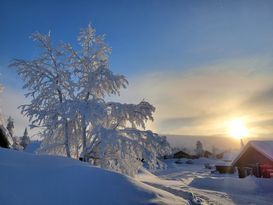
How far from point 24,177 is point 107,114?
9635 mm

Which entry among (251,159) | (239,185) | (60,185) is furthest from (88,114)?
(251,159)

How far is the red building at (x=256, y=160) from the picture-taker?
30.7 m

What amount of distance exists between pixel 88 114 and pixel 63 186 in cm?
884

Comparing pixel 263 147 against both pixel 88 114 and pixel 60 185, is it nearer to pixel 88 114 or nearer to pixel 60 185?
pixel 88 114

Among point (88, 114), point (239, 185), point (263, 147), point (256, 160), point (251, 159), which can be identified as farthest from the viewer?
point (251, 159)

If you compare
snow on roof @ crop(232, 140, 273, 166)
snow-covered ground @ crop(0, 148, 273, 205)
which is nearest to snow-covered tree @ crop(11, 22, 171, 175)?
snow-covered ground @ crop(0, 148, 273, 205)

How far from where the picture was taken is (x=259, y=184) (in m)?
26.1

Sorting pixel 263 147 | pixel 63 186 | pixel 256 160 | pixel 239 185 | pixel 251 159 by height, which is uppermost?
pixel 263 147

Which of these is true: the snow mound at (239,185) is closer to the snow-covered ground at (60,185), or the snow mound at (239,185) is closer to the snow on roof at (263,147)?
the snow on roof at (263,147)

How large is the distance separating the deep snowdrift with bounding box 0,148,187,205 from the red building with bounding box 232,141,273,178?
25.3 metres

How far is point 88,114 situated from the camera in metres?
17.1

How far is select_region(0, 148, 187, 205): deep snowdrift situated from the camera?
779 centimetres

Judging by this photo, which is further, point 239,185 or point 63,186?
point 239,185

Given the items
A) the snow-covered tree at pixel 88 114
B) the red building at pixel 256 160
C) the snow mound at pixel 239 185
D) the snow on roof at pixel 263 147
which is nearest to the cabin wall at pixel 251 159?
the red building at pixel 256 160
